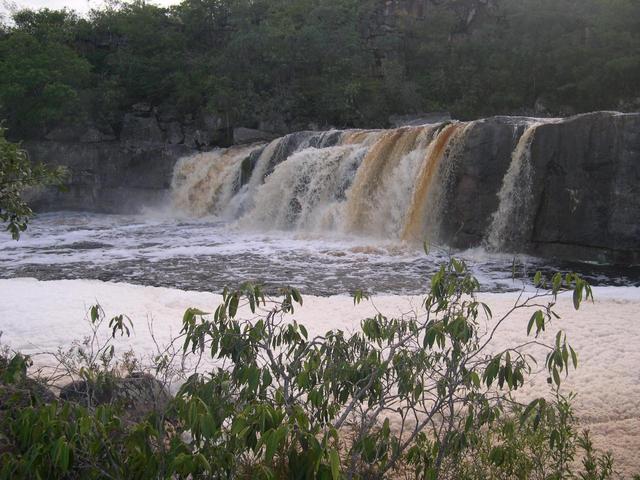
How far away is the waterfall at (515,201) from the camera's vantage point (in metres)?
12.1

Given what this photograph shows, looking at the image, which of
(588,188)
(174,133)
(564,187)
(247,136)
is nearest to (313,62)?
(247,136)

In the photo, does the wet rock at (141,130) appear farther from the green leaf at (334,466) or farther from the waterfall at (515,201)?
the green leaf at (334,466)

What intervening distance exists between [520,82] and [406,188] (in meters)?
16.5

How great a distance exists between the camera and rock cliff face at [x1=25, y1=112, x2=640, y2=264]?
1108 centimetres

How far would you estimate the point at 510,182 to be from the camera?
12.3 m

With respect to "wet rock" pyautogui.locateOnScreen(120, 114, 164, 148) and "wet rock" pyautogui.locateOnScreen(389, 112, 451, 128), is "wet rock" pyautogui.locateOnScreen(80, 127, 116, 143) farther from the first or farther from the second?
"wet rock" pyautogui.locateOnScreen(389, 112, 451, 128)

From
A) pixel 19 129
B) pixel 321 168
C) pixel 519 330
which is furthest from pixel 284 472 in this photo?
pixel 19 129

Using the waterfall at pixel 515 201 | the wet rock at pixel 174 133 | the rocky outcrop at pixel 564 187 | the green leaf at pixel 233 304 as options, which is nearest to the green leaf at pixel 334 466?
the green leaf at pixel 233 304

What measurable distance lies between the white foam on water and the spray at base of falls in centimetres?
508

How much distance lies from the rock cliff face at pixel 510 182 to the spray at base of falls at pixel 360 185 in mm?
28

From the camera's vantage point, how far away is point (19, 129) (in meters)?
23.7

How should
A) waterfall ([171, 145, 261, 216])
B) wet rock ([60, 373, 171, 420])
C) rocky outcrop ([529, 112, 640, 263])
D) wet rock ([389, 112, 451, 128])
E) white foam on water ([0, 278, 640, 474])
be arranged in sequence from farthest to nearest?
1. wet rock ([389, 112, 451, 128])
2. waterfall ([171, 145, 261, 216])
3. rocky outcrop ([529, 112, 640, 263])
4. white foam on water ([0, 278, 640, 474])
5. wet rock ([60, 373, 171, 420])

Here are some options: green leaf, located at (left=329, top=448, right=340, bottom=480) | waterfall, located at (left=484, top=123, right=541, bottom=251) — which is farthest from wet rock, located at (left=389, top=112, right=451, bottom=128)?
green leaf, located at (left=329, top=448, right=340, bottom=480)

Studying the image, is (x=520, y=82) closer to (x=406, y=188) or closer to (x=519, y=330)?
(x=406, y=188)
